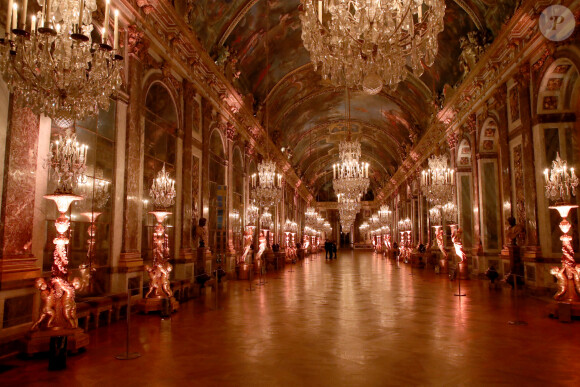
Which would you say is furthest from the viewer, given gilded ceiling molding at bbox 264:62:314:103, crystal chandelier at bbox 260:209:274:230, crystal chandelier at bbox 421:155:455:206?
gilded ceiling molding at bbox 264:62:314:103

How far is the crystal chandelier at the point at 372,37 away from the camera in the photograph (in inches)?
245

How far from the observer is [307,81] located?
22.9 metres

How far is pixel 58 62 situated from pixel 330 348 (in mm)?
4628

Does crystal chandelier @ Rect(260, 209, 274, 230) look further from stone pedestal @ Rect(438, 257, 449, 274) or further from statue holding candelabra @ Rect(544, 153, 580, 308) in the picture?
statue holding candelabra @ Rect(544, 153, 580, 308)

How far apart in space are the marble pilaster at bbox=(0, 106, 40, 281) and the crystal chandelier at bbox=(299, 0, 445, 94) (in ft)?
14.4

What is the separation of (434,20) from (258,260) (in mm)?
13066

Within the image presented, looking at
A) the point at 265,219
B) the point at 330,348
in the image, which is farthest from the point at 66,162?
the point at 265,219

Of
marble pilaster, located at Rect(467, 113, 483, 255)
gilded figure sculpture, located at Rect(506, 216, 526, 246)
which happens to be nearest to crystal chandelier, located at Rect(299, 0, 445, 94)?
gilded figure sculpture, located at Rect(506, 216, 526, 246)

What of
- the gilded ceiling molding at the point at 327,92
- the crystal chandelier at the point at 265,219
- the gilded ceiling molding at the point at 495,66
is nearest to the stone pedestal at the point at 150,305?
the gilded ceiling molding at the point at 495,66

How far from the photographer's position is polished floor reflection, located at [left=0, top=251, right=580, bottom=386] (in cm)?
442

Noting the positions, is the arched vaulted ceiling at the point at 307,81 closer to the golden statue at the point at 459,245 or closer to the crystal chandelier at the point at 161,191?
the crystal chandelier at the point at 161,191

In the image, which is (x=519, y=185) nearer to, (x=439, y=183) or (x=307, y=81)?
(x=439, y=183)

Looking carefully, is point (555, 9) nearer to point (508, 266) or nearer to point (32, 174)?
point (508, 266)

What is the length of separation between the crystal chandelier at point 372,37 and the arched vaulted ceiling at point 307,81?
644 centimetres
